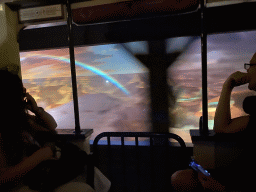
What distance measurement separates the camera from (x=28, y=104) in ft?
4.68

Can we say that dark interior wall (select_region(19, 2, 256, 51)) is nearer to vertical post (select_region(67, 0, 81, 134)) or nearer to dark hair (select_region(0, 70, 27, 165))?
vertical post (select_region(67, 0, 81, 134))

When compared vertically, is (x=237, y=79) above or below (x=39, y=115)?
above

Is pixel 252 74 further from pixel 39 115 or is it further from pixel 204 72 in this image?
pixel 39 115

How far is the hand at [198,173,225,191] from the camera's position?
1.09 m

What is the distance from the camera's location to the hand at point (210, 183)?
1089 mm

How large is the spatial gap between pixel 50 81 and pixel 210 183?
8991 mm

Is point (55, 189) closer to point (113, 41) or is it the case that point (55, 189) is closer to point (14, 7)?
point (14, 7)

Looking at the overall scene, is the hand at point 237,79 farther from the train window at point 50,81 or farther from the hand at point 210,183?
the train window at point 50,81

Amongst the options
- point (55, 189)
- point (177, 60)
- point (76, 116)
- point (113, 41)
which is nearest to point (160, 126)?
point (177, 60)

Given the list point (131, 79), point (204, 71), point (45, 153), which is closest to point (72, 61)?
point (45, 153)

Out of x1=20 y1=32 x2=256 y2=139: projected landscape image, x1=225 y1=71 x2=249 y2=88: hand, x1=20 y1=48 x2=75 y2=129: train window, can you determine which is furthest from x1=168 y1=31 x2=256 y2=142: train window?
x1=20 y1=48 x2=75 y2=129: train window

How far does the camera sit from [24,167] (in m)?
0.98

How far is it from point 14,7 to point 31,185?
1.98 m

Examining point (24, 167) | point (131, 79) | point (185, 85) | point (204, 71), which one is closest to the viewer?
point (24, 167)
